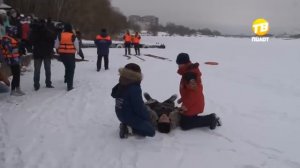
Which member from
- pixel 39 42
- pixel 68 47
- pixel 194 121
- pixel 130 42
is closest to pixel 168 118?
pixel 194 121

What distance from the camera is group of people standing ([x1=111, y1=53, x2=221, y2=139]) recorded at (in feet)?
15.7

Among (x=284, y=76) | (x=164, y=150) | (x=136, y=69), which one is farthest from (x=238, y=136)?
(x=284, y=76)

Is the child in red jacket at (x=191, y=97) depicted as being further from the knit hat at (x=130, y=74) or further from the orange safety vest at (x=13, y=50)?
the orange safety vest at (x=13, y=50)

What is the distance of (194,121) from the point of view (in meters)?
5.55

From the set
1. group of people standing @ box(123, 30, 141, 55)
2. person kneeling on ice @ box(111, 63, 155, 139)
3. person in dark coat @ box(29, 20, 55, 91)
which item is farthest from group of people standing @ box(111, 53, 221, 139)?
group of people standing @ box(123, 30, 141, 55)

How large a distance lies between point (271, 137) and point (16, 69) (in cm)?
533

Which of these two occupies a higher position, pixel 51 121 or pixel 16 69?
pixel 16 69

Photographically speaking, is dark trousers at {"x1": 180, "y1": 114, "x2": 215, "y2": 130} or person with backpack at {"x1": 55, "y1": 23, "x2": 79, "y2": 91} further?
person with backpack at {"x1": 55, "y1": 23, "x2": 79, "y2": 91}

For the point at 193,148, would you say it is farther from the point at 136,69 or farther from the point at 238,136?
the point at 136,69

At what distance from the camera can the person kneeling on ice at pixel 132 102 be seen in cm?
477

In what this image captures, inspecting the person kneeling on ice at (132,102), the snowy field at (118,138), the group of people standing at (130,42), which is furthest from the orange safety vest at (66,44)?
the group of people standing at (130,42)

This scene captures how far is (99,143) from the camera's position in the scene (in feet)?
16.3

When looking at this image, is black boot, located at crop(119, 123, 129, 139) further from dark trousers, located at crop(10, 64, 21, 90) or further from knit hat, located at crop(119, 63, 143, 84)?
dark trousers, located at crop(10, 64, 21, 90)

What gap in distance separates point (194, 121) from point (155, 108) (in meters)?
0.73
